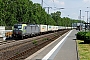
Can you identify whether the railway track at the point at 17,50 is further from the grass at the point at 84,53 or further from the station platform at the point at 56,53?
the grass at the point at 84,53

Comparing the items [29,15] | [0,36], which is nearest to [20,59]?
[0,36]

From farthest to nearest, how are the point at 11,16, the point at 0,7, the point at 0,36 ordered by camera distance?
1. the point at 11,16
2. the point at 0,7
3. the point at 0,36

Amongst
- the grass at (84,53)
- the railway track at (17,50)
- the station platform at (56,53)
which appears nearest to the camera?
the grass at (84,53)

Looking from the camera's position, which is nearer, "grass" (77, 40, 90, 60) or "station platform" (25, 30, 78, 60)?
"grass" (77, 40, 90, 60)

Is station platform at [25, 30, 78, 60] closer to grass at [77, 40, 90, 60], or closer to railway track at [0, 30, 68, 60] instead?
grass at [77, 40, 90, 60]

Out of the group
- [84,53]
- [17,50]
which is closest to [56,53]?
[84,53]

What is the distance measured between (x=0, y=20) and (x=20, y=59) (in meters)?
35.5

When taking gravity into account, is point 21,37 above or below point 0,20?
below

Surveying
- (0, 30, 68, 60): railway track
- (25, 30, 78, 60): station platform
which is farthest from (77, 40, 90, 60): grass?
(0, 30, 68, 60): railway track

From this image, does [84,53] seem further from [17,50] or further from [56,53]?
[17,50]

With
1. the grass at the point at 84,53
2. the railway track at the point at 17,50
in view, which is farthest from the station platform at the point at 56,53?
the railway track at the point at 17,50

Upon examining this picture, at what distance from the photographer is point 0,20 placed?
50531 millimetres

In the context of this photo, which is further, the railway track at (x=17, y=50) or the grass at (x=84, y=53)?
the railway track at (x=17, y=50)

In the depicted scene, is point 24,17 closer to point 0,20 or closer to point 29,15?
point 29,15
